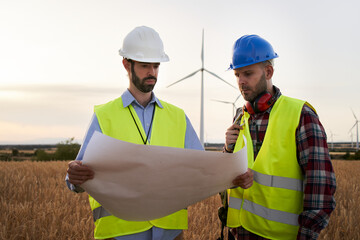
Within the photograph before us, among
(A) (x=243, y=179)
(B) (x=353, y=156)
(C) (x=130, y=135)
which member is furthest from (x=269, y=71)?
(B) (x=353, y=156)

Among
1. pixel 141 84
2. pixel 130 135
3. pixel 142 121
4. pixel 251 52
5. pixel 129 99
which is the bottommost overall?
pixel 130 135

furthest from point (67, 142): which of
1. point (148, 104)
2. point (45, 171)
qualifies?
point (148, 104)

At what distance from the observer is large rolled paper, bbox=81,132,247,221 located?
77.0 inches

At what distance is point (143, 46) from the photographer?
3027 millimetres

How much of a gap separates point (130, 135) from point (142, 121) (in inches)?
9.0

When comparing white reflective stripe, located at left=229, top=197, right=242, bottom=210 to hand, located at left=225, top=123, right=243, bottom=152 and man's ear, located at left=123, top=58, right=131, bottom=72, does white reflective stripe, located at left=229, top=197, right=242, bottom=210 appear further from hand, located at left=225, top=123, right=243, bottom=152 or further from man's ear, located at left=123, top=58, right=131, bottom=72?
man's ear, located at left=123, top=58, right=131, bottom=72

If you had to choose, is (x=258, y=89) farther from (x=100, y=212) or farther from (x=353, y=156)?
(x=353, y=156)

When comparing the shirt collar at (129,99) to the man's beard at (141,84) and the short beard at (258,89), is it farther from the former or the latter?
the short beard at (258,89)

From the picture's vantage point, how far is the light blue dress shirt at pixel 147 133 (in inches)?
107

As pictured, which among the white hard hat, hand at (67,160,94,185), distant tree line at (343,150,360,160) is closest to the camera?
hand at (67,160,94,185)

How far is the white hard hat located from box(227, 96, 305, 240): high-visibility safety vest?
1223 mm

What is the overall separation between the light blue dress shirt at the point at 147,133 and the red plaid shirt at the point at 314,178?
1.02 meters

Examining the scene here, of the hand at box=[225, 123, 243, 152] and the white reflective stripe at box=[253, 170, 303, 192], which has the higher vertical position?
the hand at box=[225, 123, 243, 152]

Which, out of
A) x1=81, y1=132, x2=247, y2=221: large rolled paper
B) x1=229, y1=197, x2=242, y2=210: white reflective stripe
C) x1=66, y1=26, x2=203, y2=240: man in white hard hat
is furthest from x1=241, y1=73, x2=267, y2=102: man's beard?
x1=229, y1=197, x2=242, y2=210: white reflective stripe
